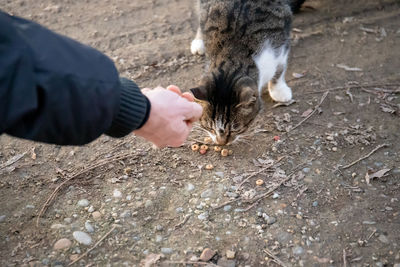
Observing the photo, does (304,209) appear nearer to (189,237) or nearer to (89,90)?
(189,237)

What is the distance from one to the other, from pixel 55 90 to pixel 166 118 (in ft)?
1.85

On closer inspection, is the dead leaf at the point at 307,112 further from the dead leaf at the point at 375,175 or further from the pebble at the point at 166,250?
the pebble at the point at 166,250

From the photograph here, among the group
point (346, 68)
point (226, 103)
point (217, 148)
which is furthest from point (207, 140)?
point (346, 68)

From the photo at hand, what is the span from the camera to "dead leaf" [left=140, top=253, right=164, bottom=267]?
2260mm

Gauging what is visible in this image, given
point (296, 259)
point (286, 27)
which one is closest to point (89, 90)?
point (296, 259)

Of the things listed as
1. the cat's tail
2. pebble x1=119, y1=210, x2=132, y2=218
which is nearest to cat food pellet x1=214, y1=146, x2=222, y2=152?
pebble x1=119, y1=210, x2=132, y2=218

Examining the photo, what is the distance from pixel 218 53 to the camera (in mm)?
3314

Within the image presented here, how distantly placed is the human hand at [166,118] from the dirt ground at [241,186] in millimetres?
720

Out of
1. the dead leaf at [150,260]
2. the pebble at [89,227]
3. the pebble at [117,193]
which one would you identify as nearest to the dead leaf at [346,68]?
the pebble at [117,193]

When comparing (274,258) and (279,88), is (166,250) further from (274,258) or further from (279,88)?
(279,88)

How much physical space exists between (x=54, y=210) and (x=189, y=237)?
913 millimetres

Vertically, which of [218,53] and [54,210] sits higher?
[218,53]

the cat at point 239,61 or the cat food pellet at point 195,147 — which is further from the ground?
the cat at point 239,61

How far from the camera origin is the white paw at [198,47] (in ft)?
13.3
